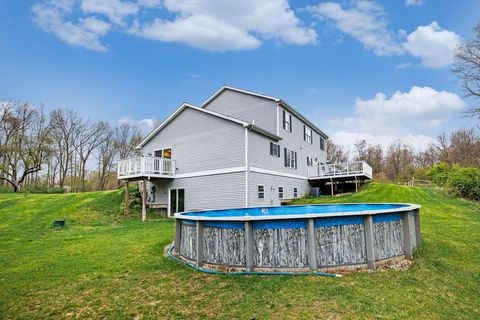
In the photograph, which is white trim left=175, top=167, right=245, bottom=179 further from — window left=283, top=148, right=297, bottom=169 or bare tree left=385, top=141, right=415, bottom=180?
bare tree left=385, top=141, right=415, bottom=180

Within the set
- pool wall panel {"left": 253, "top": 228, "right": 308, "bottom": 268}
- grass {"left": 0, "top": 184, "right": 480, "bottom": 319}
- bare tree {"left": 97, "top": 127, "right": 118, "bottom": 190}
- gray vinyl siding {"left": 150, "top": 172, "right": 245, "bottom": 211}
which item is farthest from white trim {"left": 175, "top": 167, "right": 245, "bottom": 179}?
bare tree {"left": 97, "top": 127, "right": 118, "bottom": 190}

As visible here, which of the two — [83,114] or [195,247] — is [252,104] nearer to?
[195,247]

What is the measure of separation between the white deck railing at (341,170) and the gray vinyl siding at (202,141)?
10.2m

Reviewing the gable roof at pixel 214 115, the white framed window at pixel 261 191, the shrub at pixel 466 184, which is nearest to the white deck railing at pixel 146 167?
the gable roof at pixel 214 115

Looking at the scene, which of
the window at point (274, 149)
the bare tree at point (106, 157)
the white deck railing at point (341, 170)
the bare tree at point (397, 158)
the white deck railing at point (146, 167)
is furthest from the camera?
the bare tree at point (397, 158)

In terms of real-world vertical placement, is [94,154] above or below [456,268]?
above

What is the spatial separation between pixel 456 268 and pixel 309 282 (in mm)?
3460

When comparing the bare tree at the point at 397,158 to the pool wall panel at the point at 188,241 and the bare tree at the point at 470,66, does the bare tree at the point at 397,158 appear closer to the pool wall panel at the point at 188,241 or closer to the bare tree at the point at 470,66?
the bare tree at the point at 470,66

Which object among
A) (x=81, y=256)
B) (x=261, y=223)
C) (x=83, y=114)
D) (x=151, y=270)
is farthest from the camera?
(x=83, y=114)

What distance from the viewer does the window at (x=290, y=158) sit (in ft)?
66.2

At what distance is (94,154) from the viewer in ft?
131

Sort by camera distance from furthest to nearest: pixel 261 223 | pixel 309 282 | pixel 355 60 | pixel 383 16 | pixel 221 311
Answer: pixel 355 60
pixel 383 16
pixel 261 223
pixel 309 282
pixel 221 311

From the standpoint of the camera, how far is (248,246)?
18.2ft

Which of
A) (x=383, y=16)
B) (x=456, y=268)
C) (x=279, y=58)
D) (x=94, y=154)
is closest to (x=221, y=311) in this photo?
(x=456, y=268)
